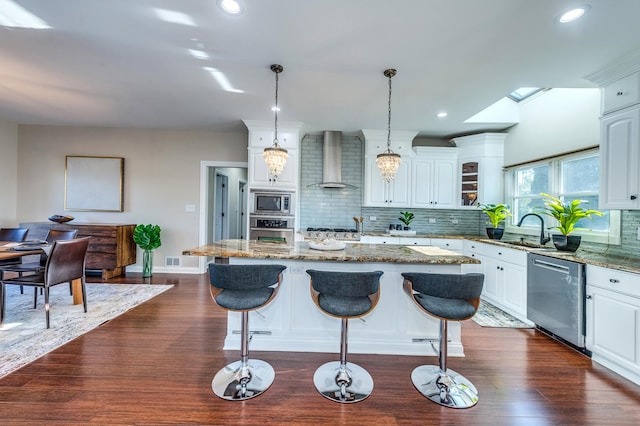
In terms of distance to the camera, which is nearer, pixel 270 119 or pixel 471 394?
pixel 471 394

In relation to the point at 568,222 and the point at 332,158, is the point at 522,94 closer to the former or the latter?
the point at 568,222

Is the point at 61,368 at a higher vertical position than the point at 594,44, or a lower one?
lower

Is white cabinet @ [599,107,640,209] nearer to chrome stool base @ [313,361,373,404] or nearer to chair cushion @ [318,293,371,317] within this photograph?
chair cushion @ [318,293,371,317]

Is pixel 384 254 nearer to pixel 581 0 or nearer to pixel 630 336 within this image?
pixel 630 336

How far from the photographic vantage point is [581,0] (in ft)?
5.71

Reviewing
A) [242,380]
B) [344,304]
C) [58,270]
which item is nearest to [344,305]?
[344,304]

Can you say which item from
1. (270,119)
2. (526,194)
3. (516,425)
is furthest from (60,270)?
(526,194)

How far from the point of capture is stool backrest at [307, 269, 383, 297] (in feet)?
5.74

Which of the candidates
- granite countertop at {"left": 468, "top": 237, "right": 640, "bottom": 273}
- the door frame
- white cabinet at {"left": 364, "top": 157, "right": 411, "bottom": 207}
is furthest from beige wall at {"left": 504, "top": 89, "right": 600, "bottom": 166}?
the door frame

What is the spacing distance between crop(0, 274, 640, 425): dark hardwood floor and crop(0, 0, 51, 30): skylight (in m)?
2.67

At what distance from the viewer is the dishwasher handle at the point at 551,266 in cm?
250

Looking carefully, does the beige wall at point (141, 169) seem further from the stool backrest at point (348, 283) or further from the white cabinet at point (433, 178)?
the stool backrest at point (348, 283)

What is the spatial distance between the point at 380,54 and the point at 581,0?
1.33 metres

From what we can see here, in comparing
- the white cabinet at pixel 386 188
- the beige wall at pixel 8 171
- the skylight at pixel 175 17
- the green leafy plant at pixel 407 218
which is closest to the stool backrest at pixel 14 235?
the beige wall at pixel 8 171
